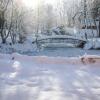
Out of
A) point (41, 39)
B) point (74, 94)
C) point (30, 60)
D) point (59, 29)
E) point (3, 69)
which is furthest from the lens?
point (59, 29)

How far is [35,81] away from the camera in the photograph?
19.1 ft

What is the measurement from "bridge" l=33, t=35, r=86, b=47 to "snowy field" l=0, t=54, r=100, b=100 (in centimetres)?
2491

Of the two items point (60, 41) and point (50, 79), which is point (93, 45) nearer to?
point (60, 41)

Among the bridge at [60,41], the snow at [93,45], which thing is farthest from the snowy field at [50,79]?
the bridge at [60,41]

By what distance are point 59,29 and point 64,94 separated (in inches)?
1559

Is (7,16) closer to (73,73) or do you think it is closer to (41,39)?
(41,39)

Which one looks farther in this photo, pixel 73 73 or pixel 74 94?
pixel 73 73

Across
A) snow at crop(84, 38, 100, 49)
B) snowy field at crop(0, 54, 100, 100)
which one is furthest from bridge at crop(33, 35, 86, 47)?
snowy field at crop(0, 54, 100, 100)

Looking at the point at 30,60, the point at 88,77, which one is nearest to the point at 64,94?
the point at 88,77

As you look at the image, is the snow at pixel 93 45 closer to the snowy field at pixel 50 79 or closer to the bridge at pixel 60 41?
the bridge at pixel 60 41

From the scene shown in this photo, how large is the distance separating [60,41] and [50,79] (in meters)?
29.2

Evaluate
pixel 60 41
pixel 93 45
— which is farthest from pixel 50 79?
pixel 60 41

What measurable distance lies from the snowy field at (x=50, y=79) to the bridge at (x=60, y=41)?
981 inches

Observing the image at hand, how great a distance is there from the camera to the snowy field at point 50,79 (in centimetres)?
470
